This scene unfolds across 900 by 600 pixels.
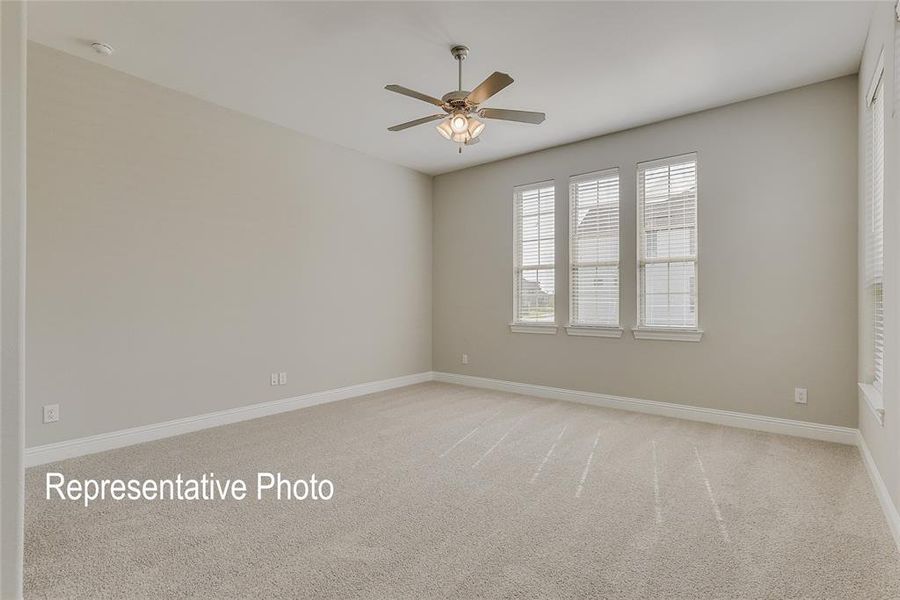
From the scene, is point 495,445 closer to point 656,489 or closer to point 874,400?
point 656,489

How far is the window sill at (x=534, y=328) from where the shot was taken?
5.34 m

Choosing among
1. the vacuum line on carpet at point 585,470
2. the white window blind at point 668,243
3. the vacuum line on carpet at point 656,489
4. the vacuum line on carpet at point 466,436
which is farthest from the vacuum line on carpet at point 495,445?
the white window blind at point 668,243

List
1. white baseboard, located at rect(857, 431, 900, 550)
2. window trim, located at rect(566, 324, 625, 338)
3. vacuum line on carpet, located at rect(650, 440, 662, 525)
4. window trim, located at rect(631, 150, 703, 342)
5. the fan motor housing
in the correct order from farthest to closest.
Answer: window trim, located at rect(566, 324, 625, 338), window trim, located at rect(631, 150, 703, 342), the fan motor housing, vacuum line on carpet, located at rect(650, 440, 662, 525), white baseboard, located at rect(857, 431, 900, 550)

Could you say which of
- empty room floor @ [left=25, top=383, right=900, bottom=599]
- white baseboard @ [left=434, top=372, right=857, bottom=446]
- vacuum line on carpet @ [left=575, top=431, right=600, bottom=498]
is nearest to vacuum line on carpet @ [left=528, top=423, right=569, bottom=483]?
empty room floor @ [left=25, top=383, right=900, bottom=599]

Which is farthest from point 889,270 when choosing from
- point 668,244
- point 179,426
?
point 179,426

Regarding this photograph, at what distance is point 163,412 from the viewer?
12.6 ft

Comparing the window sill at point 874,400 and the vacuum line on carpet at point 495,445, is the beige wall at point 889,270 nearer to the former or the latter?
the window sill at point 874,400

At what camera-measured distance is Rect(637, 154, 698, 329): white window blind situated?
14.4ft

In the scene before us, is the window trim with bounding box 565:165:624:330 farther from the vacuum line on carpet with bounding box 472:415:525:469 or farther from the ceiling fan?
the ceiling fan

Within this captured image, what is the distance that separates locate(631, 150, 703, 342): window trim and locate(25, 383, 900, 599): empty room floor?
97cm

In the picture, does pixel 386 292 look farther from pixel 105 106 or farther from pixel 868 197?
pixel 868 197

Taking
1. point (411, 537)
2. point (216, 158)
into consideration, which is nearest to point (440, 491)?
point (411, 537)

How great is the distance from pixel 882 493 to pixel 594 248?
309 centimetres

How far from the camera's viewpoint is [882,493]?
254 cm
